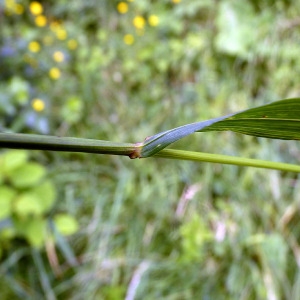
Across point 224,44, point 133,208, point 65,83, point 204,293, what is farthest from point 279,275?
point 65,83

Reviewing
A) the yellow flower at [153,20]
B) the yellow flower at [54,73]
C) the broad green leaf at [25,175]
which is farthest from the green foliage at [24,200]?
the yellow flower at [153,20]

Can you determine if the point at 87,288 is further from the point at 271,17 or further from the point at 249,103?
the point at 271,17

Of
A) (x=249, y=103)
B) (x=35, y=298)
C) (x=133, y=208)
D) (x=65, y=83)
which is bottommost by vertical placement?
(x=35, y=298)

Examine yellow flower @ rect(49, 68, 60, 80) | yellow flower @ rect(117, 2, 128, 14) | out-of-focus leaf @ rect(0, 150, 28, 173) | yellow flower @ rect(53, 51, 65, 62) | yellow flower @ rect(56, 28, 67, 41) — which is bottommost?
out-of-focus leaf @ rect(0, 150, 28, 173)

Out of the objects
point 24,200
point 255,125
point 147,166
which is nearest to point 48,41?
point 147,166

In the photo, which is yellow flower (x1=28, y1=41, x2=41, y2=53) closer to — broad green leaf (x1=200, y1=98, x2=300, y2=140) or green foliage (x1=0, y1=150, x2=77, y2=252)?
green foliage (x1=0, y1=150, x2=77, y2=252)

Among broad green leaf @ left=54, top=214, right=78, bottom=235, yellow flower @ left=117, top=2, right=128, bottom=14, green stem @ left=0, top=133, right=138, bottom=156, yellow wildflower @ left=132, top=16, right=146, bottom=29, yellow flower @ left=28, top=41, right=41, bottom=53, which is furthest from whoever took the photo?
yellow flower @ left=117, top=2, right=128, bottom=14

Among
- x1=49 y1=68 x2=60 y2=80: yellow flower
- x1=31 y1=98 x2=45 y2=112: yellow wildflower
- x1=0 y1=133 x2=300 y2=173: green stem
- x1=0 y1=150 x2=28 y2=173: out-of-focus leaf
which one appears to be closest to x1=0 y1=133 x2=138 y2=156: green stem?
x1=0 y1=133 x2=300 y2=173: green stem
